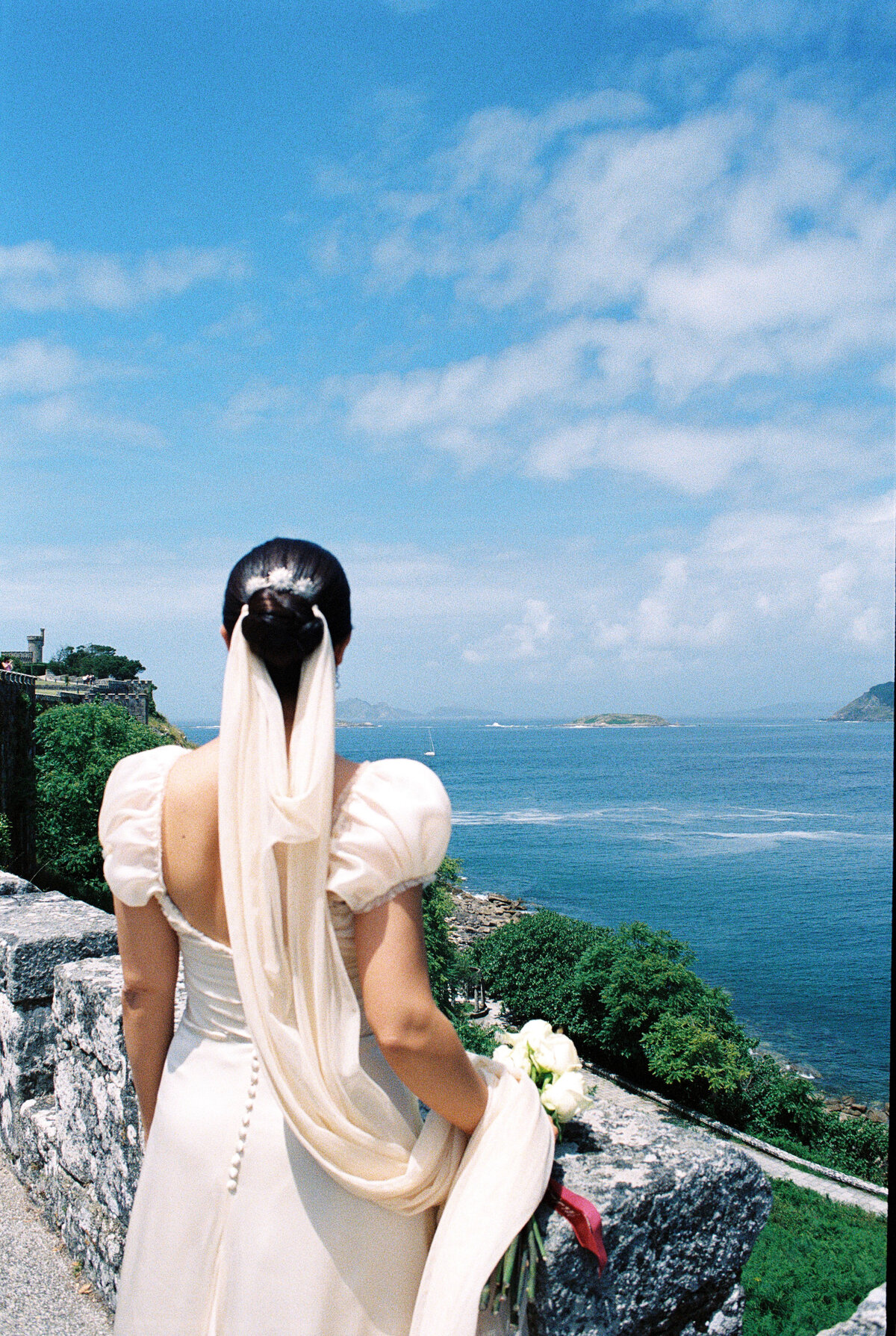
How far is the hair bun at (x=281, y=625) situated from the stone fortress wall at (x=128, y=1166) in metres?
1.17

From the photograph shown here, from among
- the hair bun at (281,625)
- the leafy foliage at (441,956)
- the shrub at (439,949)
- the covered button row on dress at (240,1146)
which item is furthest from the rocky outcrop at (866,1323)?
the shrub at (439,949)

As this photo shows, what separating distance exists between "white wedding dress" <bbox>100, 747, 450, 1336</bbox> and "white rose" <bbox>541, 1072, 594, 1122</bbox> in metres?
0.26

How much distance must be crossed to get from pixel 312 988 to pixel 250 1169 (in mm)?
404

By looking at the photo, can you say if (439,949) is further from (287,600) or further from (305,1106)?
(287,600)

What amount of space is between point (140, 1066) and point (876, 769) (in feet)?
478

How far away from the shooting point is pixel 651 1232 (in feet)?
5.68

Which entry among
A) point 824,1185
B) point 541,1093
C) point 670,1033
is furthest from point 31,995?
point 670,1033

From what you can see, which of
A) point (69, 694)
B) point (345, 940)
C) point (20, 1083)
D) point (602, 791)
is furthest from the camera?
point (602, 791)

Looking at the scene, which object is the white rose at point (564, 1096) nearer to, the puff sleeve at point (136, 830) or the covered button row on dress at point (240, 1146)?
the covered button row on dress at point (240, 1146)

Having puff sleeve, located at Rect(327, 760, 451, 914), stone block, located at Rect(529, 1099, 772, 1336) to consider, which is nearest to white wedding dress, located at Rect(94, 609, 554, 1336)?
puff sleeve, located at Rect(327, 760, 451, 914)

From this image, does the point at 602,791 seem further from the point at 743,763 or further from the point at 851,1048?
the point at 851,1048

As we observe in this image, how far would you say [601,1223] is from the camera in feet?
5.40

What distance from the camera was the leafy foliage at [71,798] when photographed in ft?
73.3

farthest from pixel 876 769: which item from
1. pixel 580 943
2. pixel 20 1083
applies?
pixel 20 1083
